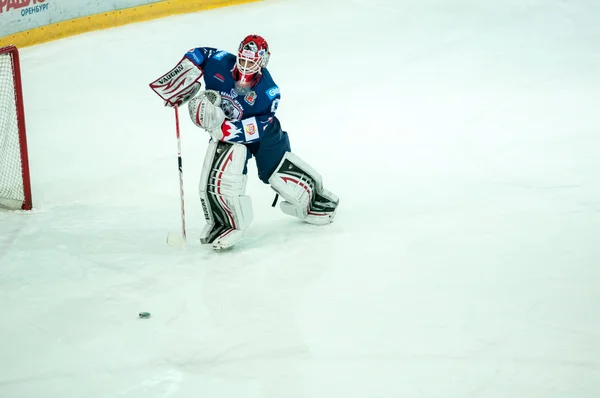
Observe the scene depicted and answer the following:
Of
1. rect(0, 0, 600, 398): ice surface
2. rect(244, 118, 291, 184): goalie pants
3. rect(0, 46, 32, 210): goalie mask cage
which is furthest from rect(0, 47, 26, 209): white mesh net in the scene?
rect(244, 118, 291, 184): goalie pants

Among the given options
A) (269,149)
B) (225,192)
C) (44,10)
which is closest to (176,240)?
(225,192)

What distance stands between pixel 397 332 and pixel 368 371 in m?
0.31

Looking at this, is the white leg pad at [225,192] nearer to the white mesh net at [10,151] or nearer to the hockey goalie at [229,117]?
the hockey goalie at [229,117]

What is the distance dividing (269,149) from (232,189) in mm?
323

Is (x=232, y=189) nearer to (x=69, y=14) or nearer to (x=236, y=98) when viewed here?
(x=236, y=98)

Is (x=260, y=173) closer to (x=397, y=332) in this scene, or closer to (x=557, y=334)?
(x=397, y=332)

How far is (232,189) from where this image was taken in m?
4.03

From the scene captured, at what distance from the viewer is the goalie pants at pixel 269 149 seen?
165 inches

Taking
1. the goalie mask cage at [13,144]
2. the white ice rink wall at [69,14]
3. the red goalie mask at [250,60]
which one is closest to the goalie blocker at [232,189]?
the red goalie mask at [250,60]

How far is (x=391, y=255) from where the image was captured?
400 centimetres

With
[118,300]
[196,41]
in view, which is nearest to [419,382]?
[118,300]

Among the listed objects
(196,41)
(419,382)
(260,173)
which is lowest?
(419,382)

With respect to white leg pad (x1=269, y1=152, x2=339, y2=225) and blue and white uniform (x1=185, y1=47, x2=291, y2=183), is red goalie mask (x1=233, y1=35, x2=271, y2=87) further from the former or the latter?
white leg pad (x1=269, y1=152, x2=339, y2=225)

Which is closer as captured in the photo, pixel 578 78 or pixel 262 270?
pixel 262 270
